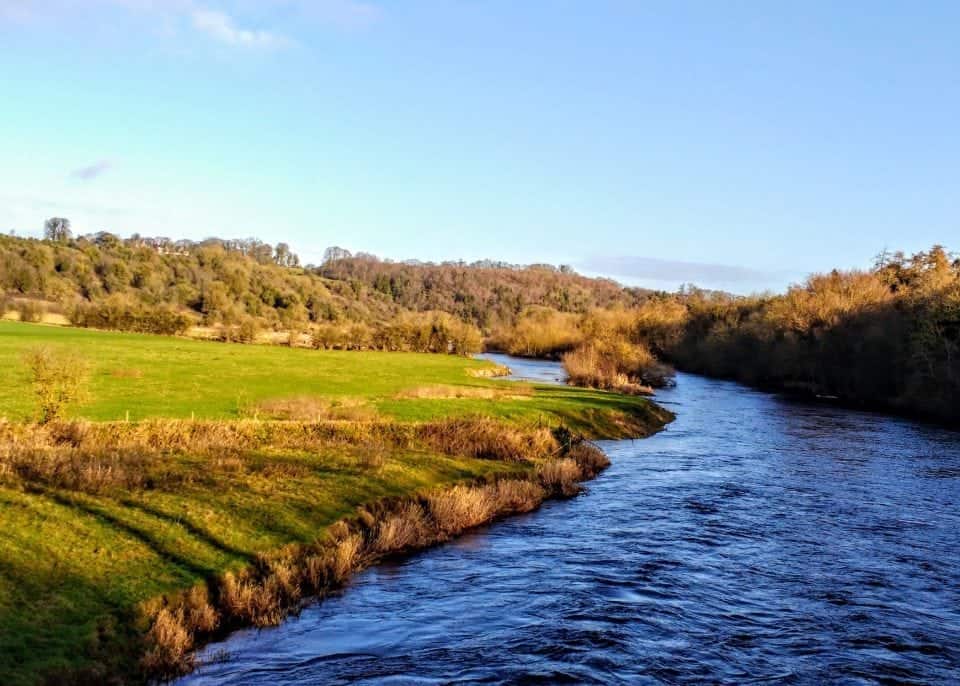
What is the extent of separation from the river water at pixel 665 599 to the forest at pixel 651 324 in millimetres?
37241

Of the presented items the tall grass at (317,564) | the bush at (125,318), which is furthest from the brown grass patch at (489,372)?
the bush at (125,318)

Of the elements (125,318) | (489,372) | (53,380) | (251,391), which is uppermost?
(125,318)

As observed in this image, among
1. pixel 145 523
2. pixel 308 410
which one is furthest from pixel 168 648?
pixel 308 410

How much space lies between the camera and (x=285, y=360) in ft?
246

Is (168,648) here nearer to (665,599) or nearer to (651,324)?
(665,599)

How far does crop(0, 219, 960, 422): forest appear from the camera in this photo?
61.8 m

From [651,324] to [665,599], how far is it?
111m

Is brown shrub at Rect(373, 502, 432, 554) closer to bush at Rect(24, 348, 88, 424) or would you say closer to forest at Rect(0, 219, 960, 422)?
bush at Rect(24, 348, 88, 424)

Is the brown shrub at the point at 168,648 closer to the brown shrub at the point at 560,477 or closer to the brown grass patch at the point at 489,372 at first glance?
the brown shrub at the point at 560,477

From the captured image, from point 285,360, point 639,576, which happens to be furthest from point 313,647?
point 285,360

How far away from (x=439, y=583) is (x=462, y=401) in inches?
1073

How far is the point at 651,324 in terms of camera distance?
405 feet

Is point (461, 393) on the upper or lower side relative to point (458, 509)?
upper

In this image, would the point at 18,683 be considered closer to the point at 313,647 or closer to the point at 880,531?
the point at 313,647
